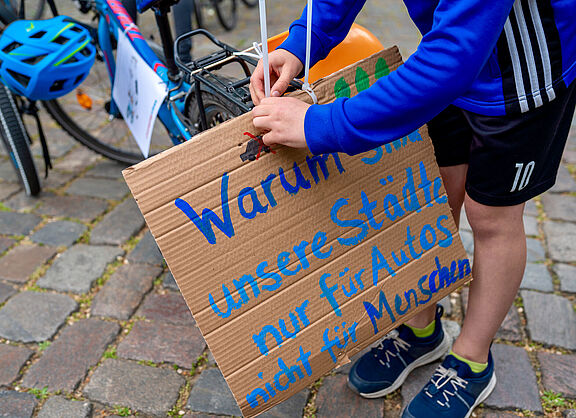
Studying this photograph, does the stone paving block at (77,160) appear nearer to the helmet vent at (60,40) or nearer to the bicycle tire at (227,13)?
the helmet vent at (60,40)

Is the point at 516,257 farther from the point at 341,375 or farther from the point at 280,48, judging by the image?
the point at 280,48

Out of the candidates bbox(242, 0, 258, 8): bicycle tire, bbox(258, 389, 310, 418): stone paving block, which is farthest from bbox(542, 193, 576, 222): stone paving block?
bbox(242, 0, 258, 8): bicycle tire

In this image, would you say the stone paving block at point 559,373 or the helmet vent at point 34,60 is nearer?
the stone paving block at point 559,373

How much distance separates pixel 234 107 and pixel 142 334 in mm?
958

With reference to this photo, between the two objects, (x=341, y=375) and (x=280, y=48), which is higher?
(x=280, y=48)

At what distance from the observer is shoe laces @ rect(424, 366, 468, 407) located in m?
1.64

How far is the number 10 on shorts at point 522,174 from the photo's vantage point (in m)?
1.33

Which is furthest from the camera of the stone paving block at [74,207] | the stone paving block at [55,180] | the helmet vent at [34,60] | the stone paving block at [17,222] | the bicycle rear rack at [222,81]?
the stone paving block at [55,180]

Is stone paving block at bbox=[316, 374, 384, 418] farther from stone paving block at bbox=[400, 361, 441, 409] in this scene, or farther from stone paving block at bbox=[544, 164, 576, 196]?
stone paving block at bbox=[544, 164, 576, 196]

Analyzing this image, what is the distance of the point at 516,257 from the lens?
59.2 inches

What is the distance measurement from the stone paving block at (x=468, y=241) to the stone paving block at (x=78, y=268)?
5.02ft

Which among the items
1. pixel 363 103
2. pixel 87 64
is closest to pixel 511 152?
pixel 363 103

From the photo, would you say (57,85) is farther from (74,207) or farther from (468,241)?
(468,241)

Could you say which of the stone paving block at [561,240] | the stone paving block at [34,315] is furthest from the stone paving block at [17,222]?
the stone paving block at [561,240]
